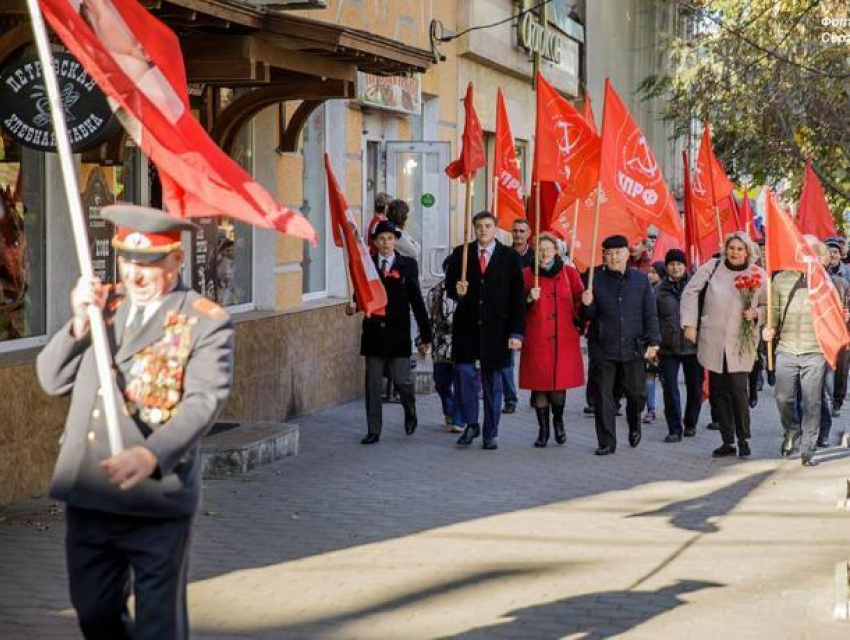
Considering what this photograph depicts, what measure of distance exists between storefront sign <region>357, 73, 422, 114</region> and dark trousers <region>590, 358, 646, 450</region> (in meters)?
4.80

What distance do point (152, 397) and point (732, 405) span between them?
9211 millimetres

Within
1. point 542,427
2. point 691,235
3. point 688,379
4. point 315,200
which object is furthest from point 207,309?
point 691,235

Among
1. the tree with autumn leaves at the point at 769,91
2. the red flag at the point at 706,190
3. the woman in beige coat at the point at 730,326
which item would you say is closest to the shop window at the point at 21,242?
the woman in beige coat at the point at 730,326

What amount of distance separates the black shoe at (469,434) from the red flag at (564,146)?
7.20 ft

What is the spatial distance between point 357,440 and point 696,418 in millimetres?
3243

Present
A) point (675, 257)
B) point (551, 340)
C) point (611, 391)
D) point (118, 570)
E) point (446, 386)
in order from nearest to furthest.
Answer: point (118, 570) → point (611, 391) → point (551, 340) → point (446, 386) → point (675, 257)

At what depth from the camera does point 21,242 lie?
11.2 metres

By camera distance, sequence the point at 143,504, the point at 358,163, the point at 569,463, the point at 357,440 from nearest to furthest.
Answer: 1. the point at 143,504
2. the point at 569,463
3. the point at 357,440
4. the point at 358,163

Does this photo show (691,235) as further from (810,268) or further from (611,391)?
(810,268)

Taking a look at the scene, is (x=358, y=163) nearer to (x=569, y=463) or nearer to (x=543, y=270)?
(x=543, y=270)

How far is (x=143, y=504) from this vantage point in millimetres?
5277

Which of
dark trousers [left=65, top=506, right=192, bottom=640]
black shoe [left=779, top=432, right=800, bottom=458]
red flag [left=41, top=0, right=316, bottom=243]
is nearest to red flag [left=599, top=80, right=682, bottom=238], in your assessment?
black shoe [left=779, top=432, right=800, bottom=458]

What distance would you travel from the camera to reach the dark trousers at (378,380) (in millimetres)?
13922

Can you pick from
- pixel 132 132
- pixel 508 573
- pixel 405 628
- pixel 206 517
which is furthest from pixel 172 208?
pixel 206 517
